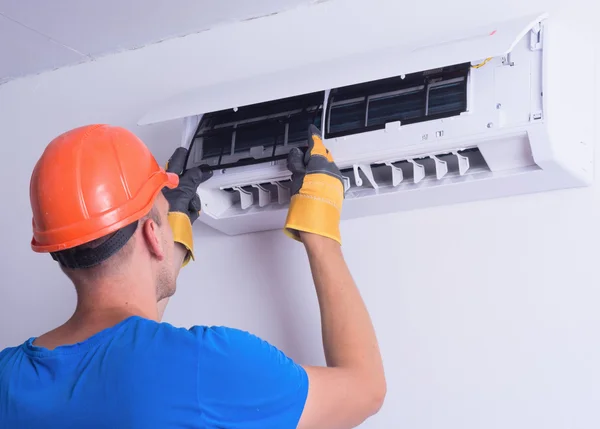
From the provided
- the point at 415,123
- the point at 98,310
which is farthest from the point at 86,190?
the point at 415,123

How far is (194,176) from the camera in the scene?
5.36ft

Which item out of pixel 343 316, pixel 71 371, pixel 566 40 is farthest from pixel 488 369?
pixel 71 371

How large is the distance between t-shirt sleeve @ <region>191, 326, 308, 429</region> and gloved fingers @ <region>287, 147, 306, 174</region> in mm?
498

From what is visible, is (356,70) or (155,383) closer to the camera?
(155,383)

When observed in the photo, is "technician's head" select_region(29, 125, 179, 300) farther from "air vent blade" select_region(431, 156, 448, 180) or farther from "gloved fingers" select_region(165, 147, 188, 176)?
"air vent blade" select_region(431, 156, 448, 180)

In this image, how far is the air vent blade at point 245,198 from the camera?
1.71 metres

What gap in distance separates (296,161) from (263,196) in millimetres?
192

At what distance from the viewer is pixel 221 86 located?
1678 mm

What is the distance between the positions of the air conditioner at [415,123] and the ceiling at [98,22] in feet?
1.03

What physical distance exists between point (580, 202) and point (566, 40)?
34 centimetres

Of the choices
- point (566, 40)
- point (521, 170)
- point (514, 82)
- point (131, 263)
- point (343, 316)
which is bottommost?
point (343, 316)

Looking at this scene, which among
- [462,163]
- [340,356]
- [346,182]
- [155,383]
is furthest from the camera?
[346,182]

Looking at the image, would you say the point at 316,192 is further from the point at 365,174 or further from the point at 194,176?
the point at 194,176

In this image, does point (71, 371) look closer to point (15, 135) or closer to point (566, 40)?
point (566, 40)
